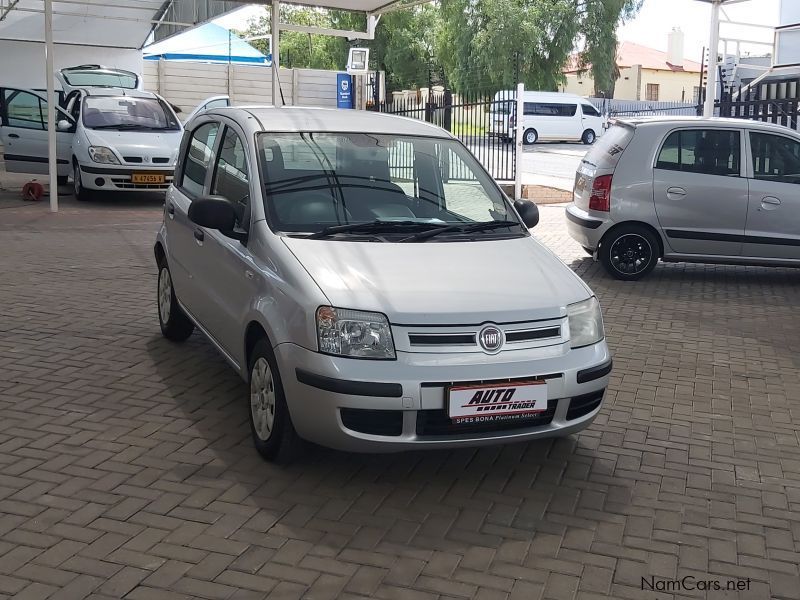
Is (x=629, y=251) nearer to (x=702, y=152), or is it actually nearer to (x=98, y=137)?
(x=702, y=152)

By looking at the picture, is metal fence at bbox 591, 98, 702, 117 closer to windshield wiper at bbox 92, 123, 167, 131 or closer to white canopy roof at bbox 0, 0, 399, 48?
white canopy roof at bbox 0, 0, 399, 48

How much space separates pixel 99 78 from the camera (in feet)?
71.1

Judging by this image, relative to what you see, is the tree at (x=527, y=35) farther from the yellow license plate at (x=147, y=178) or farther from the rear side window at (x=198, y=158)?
the rear side window at (x=198, y=158)

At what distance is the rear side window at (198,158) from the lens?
6371mm

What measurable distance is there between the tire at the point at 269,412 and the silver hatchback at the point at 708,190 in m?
6.20

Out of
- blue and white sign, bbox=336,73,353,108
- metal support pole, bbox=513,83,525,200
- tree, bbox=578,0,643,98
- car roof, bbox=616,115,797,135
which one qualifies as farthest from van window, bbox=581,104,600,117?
car roof, bbox=616,115,797,135

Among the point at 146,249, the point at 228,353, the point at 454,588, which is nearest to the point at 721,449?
the point at 454,588

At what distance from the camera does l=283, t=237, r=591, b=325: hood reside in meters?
4.54

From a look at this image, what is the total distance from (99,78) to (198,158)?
643 inches

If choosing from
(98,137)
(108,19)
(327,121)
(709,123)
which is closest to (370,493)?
(327,121)

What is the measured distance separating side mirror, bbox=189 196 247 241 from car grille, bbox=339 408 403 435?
1.39m

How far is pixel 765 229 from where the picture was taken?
33.7ft

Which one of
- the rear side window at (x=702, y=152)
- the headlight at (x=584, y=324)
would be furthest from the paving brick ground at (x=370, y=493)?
the rear side window at (x=702, y=152)

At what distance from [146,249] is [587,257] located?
5242 millimetres
